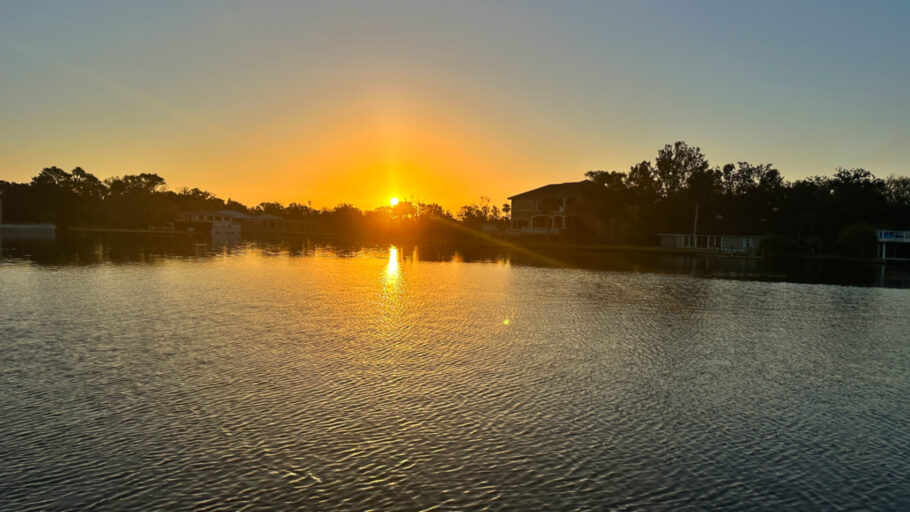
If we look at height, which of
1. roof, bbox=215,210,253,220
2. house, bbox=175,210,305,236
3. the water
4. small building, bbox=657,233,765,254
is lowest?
the water

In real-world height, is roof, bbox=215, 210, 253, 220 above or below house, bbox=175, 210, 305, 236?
above

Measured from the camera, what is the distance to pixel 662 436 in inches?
315

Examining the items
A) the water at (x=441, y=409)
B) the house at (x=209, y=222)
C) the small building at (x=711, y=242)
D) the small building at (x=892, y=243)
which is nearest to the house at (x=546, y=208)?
the small building at (x=711, y=242)

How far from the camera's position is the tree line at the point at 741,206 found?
6875cm

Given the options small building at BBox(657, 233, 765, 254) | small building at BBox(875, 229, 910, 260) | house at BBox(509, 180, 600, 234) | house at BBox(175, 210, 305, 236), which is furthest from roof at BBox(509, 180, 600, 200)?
house at BBox(175, 210, 305, 236)

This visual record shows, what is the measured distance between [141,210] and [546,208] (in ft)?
296

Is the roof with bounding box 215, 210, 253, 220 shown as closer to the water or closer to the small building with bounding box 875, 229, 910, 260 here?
the water

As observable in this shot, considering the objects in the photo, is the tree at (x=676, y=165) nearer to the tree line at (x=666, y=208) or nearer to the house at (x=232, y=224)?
the tree line at (x=666, y=208)

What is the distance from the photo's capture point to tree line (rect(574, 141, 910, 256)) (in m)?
68.8

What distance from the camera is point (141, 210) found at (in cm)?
12500

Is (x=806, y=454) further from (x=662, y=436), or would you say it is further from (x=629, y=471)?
(x=629, y=471)

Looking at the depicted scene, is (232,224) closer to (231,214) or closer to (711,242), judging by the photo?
(231,214)

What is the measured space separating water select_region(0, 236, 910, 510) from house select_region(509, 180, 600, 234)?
70225 millimetres

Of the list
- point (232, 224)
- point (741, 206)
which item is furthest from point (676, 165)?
point (232, 224)
